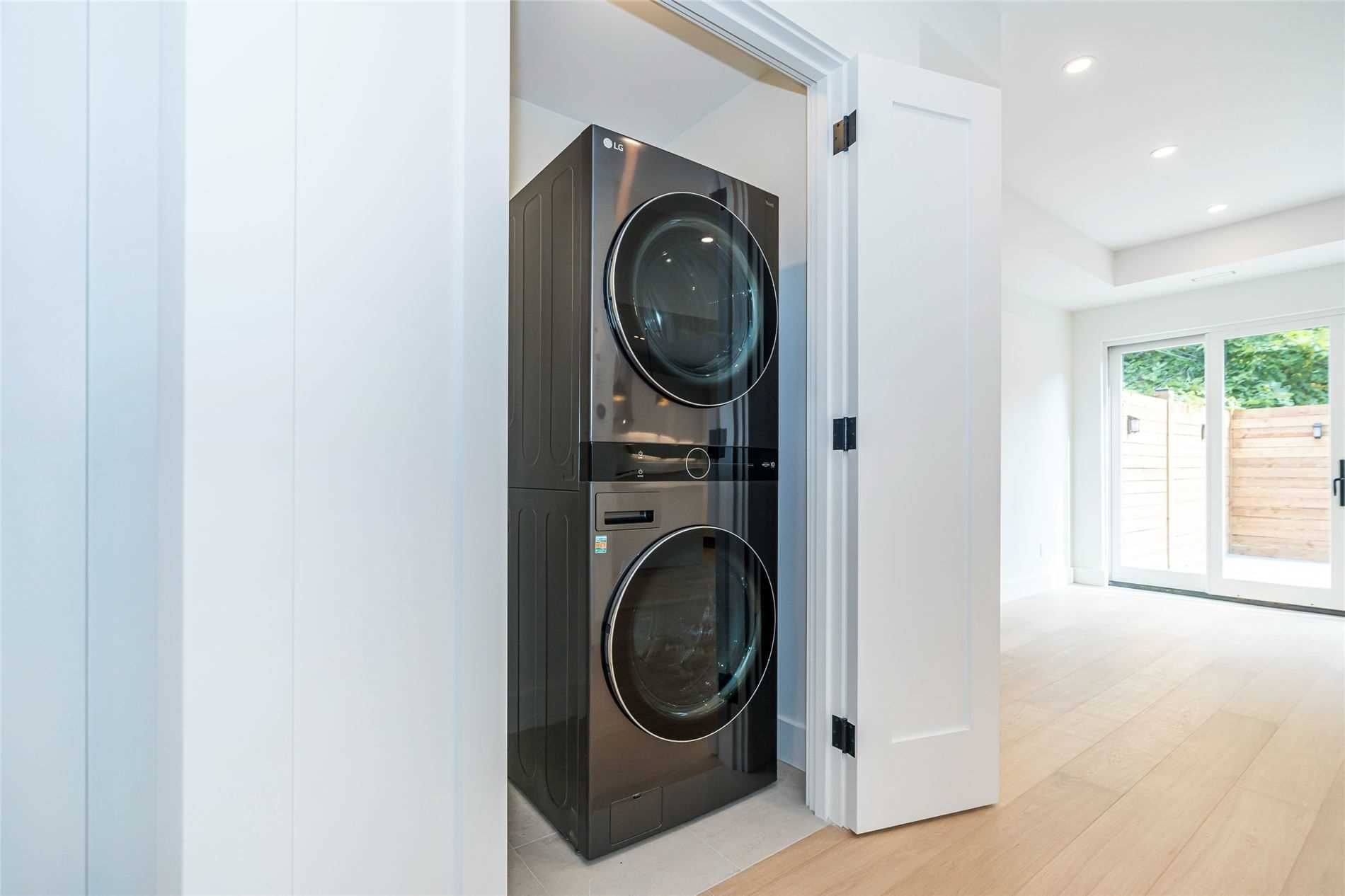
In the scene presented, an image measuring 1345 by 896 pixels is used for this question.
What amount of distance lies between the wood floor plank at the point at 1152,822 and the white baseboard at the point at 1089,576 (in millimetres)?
3521

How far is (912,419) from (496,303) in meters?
1.21

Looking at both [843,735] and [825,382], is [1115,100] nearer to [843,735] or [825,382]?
[825,382]

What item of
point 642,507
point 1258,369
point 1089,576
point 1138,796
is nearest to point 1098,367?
point 1258,369

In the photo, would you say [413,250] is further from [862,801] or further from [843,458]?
[862,801]

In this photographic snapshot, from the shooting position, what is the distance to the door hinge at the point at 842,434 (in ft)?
5.62

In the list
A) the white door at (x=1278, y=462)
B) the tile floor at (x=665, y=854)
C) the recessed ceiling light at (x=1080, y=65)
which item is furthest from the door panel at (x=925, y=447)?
the white door at (x=1278, y=462)

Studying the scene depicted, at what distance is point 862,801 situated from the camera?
1674mm

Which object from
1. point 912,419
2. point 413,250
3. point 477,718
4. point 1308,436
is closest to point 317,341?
point 413,250

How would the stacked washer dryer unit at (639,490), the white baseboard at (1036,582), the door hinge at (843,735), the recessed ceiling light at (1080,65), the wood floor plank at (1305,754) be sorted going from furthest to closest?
the white baseboard at (1036,582) → the recessed ceiling light at (1080,65) → the wood floor plank at (1305,754) → the door hinge at (843,735) → the stacked washer dryer unit at (639,490)

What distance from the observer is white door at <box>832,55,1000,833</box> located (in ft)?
5.59

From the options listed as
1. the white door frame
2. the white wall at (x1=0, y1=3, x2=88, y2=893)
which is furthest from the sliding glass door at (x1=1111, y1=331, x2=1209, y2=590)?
the white wall at (x1=0, y1=3, x2=88, y2=893)

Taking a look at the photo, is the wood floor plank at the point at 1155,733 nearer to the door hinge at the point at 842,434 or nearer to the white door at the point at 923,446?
the white door at the point at 923,446

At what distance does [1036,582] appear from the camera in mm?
5285

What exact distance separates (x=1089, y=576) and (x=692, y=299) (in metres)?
5.62
